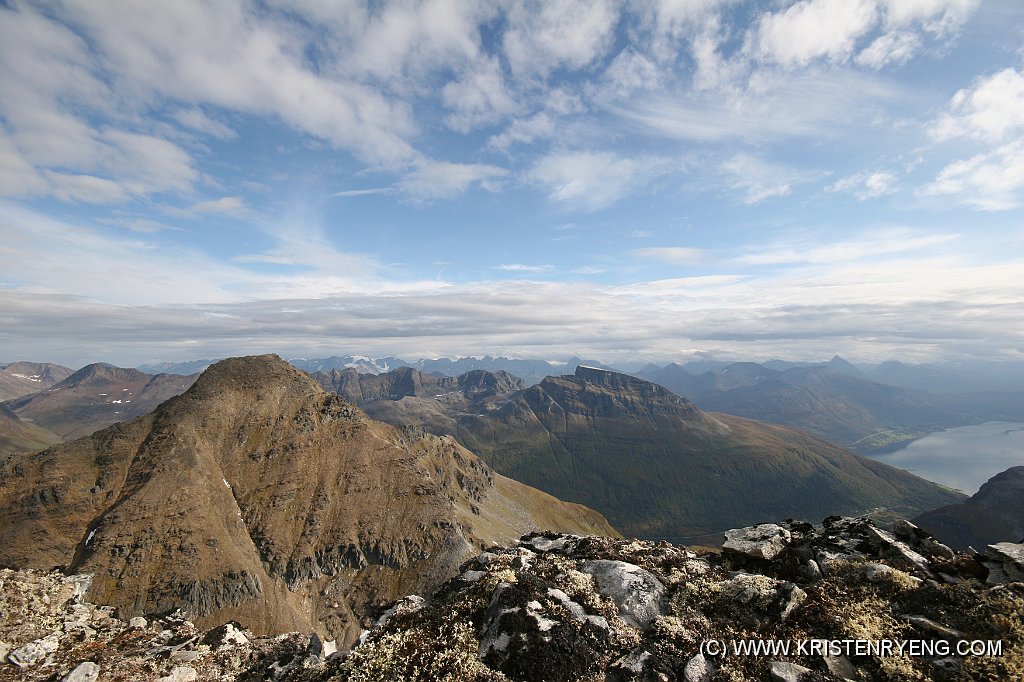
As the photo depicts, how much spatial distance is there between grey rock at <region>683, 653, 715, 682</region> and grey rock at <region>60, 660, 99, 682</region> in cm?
3410

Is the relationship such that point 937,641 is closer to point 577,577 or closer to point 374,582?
point 577,577

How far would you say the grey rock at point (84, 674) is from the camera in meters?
25.6

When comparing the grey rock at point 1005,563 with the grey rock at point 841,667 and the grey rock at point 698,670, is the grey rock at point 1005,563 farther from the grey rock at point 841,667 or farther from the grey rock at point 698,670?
the grey rock at point 698,670

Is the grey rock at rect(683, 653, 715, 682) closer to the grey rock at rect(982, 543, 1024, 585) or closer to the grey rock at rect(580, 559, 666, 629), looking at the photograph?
the grey rock at rect(580, 559, 666, 629)

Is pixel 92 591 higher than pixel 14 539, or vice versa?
pixel 14 539

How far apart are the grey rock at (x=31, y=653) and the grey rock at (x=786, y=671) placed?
4674cm

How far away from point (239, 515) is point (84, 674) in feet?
462

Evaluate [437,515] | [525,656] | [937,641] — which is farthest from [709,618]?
[437,515]

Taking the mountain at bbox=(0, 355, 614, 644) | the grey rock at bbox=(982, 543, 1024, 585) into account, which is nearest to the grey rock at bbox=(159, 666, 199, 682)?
the grey rock at bbox=(982, 543, 1024, 585)

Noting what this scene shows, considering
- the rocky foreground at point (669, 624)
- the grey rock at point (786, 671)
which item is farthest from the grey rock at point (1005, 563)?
the grey rock at point (786, 671)

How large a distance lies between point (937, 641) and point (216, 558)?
15687 centimetres

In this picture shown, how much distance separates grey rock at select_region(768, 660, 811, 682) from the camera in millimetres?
13412

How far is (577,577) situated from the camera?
2370 centimetres

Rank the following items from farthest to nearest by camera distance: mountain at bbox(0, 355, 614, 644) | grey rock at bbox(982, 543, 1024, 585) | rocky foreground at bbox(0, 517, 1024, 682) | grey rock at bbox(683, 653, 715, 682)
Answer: mountain at bbox(0, 355, 614, 644)
grey rock at bbox(982, 543, 1024, 585)
rocky foreground at bbox(0, 517, 1024, 682)
grey rock at bbox(683, 653, 715, 682)
